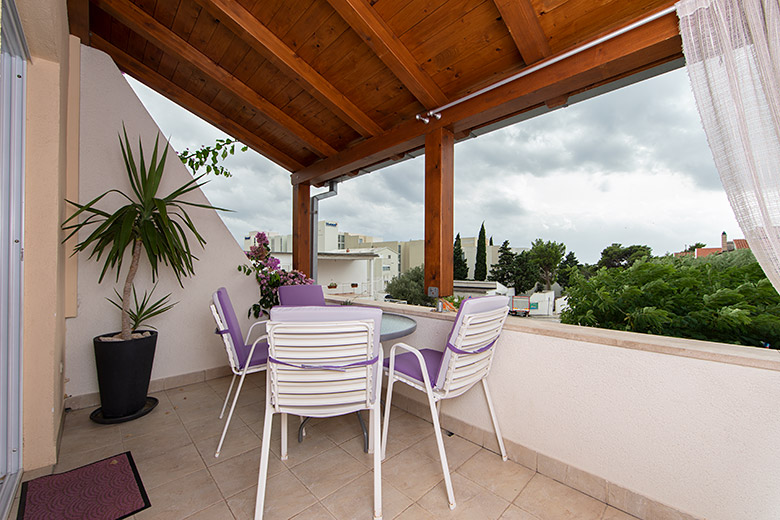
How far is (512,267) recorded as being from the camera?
7.32ft

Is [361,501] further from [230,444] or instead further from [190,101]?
[190,101]

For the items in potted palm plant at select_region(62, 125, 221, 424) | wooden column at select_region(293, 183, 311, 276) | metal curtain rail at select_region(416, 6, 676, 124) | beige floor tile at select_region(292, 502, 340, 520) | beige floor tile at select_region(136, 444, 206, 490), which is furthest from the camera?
wooden column at select_region(293, 183, 311, 276)

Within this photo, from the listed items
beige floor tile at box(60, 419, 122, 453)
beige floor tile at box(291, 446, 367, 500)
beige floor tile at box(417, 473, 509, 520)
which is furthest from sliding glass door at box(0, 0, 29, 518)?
beige floor tile at box(417, 473, 509, 520)

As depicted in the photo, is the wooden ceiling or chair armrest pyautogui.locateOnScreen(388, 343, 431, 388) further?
the wooden ceiling

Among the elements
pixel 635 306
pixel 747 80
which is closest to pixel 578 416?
pixel 635 306

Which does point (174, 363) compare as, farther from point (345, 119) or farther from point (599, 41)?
point (599, 41)

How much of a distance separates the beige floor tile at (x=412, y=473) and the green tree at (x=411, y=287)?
1.10 meters

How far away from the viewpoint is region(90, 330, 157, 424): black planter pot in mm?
2336

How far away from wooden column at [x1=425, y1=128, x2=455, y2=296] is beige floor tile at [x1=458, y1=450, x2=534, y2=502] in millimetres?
1140

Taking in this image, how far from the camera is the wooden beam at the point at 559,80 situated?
1636mm

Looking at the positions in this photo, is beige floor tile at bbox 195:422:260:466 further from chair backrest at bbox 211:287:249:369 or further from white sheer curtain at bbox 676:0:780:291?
white sheer curtain at bbox 676:0:780:291

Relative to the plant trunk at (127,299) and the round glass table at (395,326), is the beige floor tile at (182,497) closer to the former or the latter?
the round glass table at (395,326)

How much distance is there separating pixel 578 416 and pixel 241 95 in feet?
11.5

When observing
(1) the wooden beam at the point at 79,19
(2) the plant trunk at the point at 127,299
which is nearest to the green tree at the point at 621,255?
(2) the plant trunk at the point at 127,299
